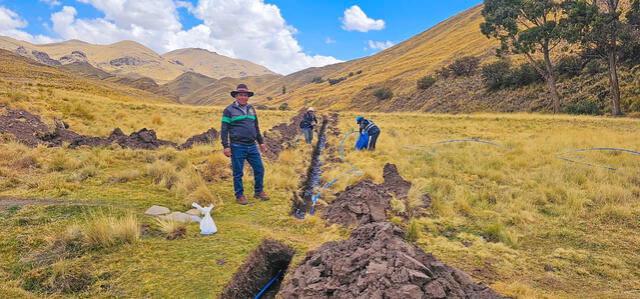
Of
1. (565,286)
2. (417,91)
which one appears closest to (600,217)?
(565,286)

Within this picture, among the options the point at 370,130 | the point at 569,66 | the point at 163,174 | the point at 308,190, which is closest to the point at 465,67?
the point at 569,66

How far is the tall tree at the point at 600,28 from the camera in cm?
2030

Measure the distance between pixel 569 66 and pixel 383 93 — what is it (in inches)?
1155

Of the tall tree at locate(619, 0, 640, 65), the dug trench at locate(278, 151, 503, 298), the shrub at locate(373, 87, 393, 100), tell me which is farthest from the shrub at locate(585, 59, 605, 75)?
the dug trench at locate(278, 151, 503, 298)

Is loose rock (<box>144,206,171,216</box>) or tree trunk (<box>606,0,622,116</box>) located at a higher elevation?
tree trunk (<box>606,0,622,116</box>)

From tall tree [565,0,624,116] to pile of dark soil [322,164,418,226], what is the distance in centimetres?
2224

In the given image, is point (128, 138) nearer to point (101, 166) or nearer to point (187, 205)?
point (101, 166)

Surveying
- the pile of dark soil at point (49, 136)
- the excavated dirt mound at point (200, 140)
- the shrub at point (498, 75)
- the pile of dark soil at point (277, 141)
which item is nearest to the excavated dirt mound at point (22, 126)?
the pile of dark soil at point (49, 136)

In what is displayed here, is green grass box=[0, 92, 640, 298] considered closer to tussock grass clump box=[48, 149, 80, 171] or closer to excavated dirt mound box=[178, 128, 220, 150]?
tussock grass clump box=[48, 149, 80, 171]

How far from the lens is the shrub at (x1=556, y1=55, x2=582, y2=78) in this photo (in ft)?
91.4

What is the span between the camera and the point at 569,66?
28281mm

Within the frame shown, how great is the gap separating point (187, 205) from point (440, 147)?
434 inches

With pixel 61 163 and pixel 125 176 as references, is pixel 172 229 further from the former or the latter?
pixel 61 163

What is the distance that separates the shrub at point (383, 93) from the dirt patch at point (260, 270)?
51.6 meters
